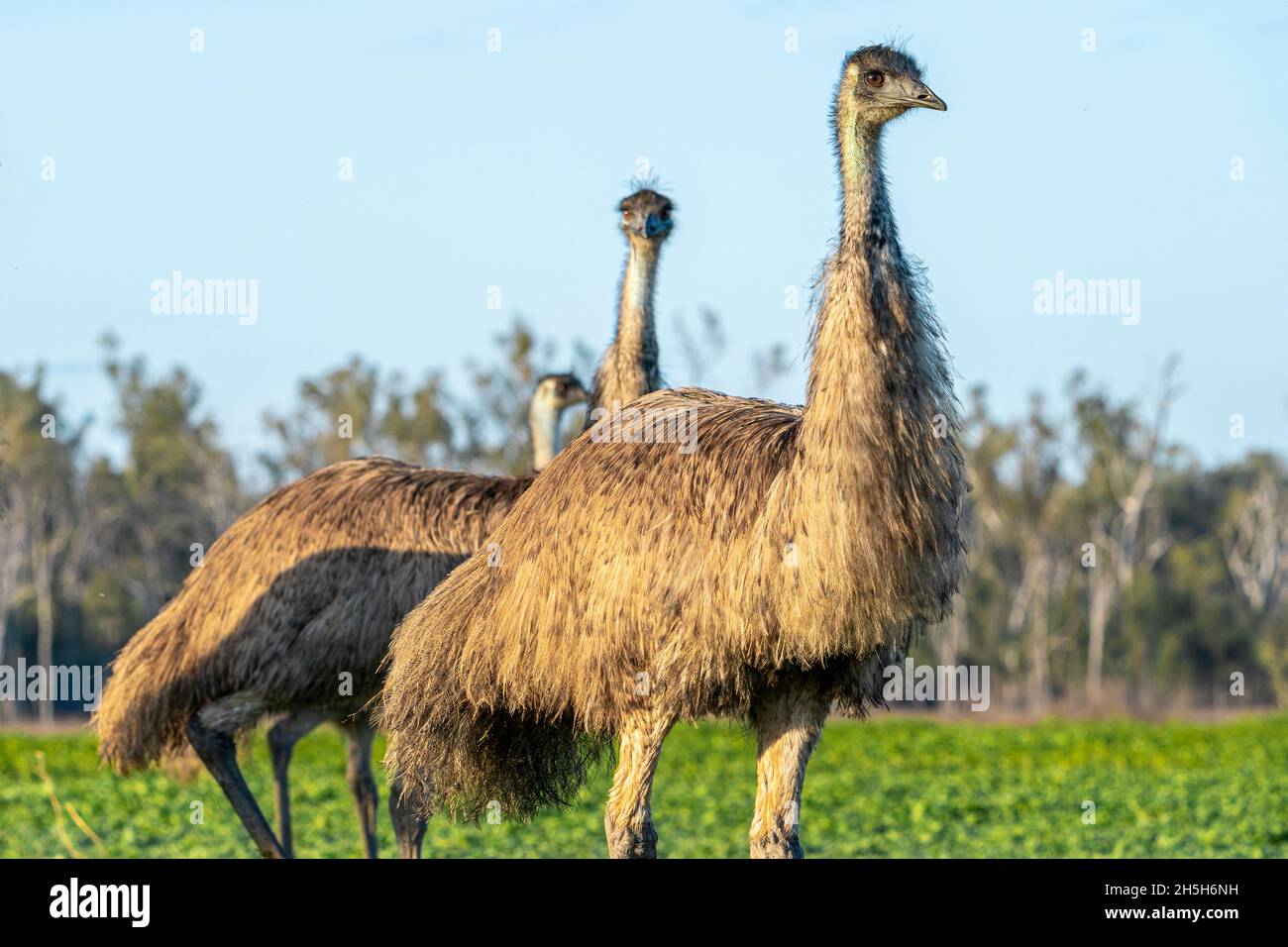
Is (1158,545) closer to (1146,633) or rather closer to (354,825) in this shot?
(1146,633)

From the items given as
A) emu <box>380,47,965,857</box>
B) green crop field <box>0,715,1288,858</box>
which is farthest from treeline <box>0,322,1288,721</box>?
emu <box>380,47,965,857</box>

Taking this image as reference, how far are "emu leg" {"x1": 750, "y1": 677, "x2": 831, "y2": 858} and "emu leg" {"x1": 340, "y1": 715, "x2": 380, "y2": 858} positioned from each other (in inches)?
147

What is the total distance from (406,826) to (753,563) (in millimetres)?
3733

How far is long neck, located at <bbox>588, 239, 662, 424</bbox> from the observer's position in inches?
336

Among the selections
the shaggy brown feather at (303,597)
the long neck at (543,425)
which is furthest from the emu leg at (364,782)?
the long neck at (543,425)

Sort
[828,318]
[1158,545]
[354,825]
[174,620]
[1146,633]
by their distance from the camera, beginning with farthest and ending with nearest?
[1158,545] → [1146,633] → [354,825] → [174,620] → [828,318]

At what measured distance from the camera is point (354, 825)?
1595cm

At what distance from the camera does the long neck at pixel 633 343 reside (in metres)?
8.54

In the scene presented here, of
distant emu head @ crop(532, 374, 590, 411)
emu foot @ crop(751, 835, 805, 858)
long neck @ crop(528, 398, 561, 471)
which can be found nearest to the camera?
emu foot @ crop(751, 835, 805, 858)

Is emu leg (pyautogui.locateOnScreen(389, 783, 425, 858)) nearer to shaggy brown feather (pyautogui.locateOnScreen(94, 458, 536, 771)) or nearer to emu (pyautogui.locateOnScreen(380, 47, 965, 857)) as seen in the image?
shaggy brown feather (pyautogui.locateOnScreen(94, 458, 536, 771))

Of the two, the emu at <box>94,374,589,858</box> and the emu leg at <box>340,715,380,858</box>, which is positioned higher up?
the emu at <box>94,374,589,858</box>

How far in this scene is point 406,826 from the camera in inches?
351
